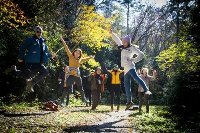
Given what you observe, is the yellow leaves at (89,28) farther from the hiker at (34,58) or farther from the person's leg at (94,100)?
the hiker at (34,58)

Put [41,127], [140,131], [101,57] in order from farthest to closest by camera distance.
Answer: [101,57]
[140,131]
[41,127]

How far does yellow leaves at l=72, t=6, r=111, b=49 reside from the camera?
2128 centimetres

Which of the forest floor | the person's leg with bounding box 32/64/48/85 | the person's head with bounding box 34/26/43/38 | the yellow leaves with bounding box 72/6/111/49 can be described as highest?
the yellow leaves with bounding box 72/6/111/49

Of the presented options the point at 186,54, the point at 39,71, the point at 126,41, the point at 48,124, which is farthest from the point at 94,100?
the point at 48,124

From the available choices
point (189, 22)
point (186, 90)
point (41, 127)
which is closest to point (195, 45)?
point (189, 22)

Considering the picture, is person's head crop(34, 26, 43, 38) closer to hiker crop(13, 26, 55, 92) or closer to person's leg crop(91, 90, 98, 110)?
hiker crop(13, 26, 55, 92)

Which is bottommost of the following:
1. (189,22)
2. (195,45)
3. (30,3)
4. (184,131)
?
(184,131)

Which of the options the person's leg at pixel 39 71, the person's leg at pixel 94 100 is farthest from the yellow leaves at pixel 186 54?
the person's leg at pixel 39 71

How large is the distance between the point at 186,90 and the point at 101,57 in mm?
17894

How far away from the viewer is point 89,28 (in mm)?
21422

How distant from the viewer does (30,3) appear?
14.5 metres

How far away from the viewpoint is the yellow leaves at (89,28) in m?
21.3

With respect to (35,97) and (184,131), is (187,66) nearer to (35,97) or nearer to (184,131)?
(184,131)

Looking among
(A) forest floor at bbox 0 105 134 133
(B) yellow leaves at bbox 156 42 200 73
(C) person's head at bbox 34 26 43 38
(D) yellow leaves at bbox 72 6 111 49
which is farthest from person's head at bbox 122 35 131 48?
(D) yellow leaves at bbox 72 6 111 49
